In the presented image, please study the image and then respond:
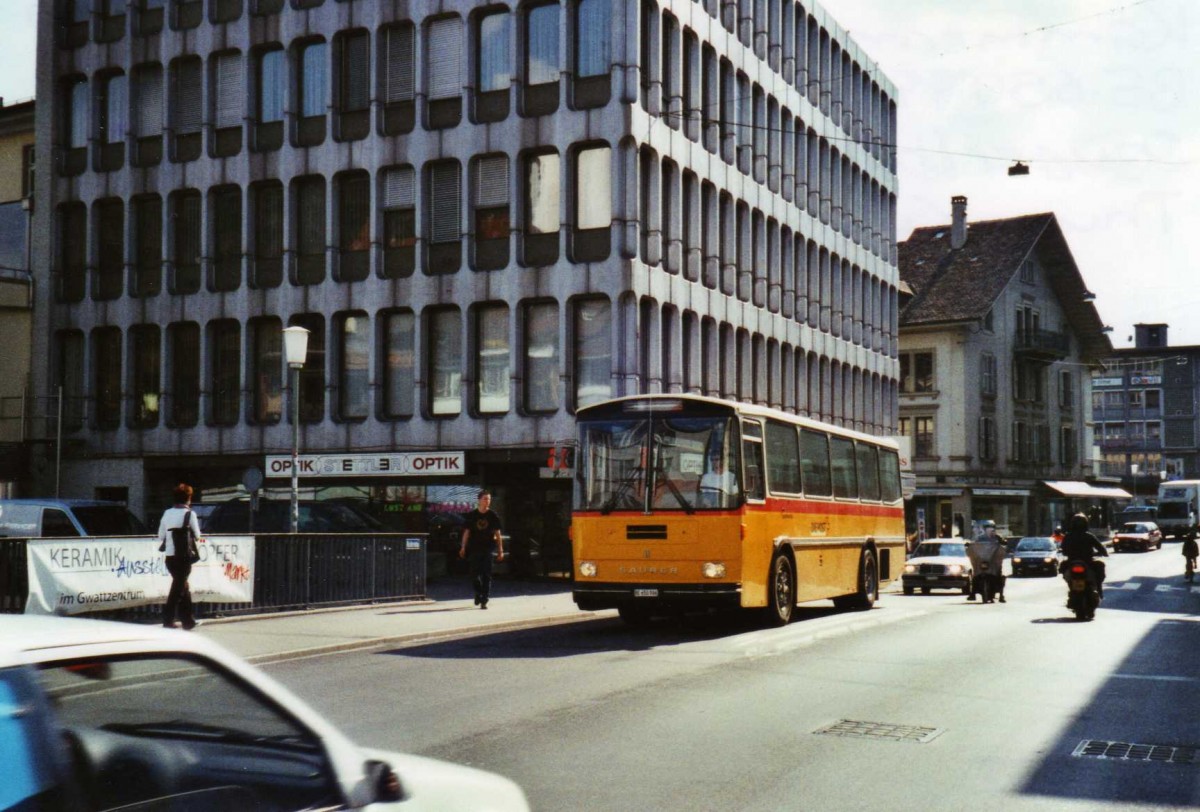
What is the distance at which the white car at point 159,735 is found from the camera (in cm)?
301

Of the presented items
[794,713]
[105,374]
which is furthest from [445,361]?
[794,713]

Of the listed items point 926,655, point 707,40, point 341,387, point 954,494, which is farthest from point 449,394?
point 954,494

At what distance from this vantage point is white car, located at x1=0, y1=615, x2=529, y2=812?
9.86 ft

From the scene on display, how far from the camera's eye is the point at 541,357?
120 feet

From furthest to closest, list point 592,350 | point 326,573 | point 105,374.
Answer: point 105,374 < point 592,350 < point 326,573

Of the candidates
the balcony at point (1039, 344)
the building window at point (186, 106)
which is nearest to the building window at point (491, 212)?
the building window at point (186, 106)

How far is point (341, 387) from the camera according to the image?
39.3 metres

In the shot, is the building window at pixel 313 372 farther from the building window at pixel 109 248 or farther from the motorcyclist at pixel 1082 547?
the motorcyclist at pixel 1082 547

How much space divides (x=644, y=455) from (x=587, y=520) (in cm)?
120

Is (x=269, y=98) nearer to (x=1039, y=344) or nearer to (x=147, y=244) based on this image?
(x=147, y=244)

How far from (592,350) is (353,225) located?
821cm

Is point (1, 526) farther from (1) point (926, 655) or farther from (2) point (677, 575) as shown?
(1) point (926, 655)

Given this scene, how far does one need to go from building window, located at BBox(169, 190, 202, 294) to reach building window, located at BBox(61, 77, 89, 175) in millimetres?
3640

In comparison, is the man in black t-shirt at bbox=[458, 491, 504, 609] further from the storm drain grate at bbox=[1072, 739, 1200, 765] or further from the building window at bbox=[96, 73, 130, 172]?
the building window at bbox=[96, 73, 130, 172]
